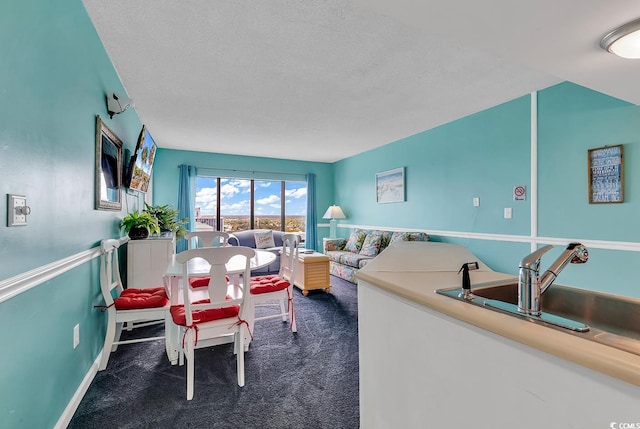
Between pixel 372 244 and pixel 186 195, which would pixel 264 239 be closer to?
pixel 186 195

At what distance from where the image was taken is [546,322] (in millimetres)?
725

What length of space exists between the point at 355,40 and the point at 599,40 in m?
1.37

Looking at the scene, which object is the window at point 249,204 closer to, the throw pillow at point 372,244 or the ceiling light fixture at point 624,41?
the throw pillow at point 372,244

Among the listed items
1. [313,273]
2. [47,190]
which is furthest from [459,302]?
[313,273]

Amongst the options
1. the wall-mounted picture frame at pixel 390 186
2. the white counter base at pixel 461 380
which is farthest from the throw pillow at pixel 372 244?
the white counter base at pixel 461 380

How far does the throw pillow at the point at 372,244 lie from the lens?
15.7 feet

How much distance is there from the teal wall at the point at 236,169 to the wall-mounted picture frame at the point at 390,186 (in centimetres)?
179

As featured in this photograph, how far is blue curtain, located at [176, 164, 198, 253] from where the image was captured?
5.48m

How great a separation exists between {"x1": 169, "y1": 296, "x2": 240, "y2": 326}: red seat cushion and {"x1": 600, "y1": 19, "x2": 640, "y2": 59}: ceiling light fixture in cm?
258

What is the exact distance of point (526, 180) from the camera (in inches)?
121

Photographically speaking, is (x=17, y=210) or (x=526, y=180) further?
(x=526, y=180)

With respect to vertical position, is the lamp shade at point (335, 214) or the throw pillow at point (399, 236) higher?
the lamp shade at point (335, 214)

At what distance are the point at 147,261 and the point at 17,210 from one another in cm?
Result: 184

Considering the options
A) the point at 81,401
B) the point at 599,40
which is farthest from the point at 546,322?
the point at 81,401
